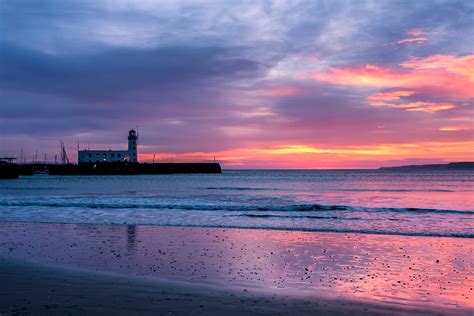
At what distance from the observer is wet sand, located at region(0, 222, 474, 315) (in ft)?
24.3

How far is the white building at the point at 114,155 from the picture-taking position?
443 feet

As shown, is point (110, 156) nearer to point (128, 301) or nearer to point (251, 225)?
point (251, 225)

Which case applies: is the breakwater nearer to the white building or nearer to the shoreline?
the white building

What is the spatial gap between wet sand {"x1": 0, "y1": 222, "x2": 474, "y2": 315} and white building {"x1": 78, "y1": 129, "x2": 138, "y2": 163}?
122312mm

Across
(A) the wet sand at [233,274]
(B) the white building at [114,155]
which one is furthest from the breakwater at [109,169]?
(A) the wet sand at [233,274]

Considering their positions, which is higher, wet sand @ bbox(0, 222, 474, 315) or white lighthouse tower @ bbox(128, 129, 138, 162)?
white lighthouse tower @ bbox(128, 129, 138, 162)

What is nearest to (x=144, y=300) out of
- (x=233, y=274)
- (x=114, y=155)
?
(x=233, y=274)

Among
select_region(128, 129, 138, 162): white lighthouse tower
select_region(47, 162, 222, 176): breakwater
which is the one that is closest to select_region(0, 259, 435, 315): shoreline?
select_region(47, 162, 222, 176): breakwater

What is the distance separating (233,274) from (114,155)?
131 m

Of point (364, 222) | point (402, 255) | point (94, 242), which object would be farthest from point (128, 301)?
point (364, 222)

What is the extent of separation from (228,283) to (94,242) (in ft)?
22.3

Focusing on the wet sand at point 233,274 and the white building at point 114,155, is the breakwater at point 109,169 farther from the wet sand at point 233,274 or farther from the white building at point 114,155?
the wet sand at point 233,274

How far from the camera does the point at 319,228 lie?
18.6 meters

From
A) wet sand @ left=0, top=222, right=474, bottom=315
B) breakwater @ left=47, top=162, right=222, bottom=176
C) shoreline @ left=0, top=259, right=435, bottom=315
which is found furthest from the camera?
breakwater @ left=47, top=162, right=222, bottom=176
